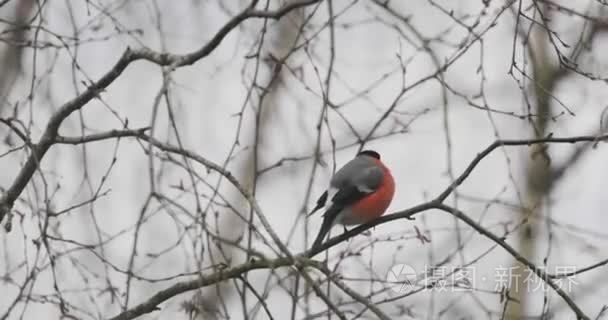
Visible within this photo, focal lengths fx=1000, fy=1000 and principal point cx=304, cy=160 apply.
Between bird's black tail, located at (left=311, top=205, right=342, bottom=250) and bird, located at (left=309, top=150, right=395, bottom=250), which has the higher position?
bird, located at (left=309, top=150, right=395, bottom=250)

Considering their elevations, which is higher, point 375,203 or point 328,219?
point 375,203

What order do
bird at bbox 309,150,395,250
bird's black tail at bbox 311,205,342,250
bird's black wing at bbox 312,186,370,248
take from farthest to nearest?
bird at bbox 309,150,395,250 → bird's black wing at bbox 312,186,370,248 → bird's black tail at bbox 311,205,342,250

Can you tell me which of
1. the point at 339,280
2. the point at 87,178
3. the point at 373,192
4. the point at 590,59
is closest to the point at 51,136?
the point at 87,178

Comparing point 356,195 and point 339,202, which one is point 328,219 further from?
point 356,195

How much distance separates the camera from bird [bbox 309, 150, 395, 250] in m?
4.47

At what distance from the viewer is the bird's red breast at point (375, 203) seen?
449 centimetres

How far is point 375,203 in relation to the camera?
4.57 m

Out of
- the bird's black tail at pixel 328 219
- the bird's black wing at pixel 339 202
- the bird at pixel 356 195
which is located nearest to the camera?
the bird's black tail at pixel 328 219

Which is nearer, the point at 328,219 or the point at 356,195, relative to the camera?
the point at 328,219

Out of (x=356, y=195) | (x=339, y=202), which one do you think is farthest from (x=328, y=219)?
(x=356, y=195)

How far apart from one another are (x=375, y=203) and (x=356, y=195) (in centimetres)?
10

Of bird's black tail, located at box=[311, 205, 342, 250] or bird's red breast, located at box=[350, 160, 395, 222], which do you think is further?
bird's red breast, located at box=[350, 160, 395, 222]

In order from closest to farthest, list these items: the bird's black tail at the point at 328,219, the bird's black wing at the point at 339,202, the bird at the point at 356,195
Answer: the bird's black tail at the point at 328,219 < the bird's black wing at the point at 339,202 < the bird at the point at 356,195

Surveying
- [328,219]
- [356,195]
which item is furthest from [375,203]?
[328,219]
